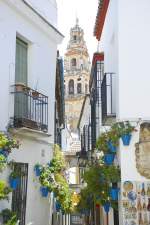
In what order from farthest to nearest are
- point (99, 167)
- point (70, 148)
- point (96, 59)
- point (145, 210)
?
point (70, 148), point (96, 59), point (99, 167), point (145, 210)

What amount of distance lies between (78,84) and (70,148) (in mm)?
35904

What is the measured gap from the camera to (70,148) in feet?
114

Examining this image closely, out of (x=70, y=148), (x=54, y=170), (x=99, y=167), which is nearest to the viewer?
(x=99, y=167)

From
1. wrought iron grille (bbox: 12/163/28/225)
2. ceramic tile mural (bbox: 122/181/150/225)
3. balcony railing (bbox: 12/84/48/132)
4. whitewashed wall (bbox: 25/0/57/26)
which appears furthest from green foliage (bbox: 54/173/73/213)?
whitewashed wall (bbox: 25/0/57/26)

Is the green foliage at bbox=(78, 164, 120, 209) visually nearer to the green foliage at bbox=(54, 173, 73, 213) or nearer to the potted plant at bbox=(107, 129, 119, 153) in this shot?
the potted plant at bbox=(107, 129, 119, 153)

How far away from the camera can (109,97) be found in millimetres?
11227

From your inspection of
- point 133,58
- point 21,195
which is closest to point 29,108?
point 21,195

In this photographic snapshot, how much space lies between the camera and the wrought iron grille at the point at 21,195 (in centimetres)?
1110

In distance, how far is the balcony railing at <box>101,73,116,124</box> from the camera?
10.6 m

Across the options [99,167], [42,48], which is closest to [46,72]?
[42,48]

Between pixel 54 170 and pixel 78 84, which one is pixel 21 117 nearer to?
pixel 54 170

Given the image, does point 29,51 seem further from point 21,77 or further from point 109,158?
point 109,158

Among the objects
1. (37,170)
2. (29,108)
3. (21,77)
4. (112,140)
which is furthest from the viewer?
(37,170)

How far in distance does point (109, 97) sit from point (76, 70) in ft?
189
